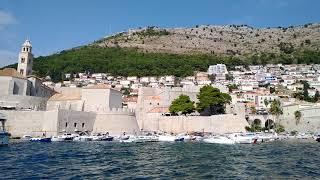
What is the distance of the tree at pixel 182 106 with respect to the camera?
50406 mm

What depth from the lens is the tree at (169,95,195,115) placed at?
50.4 meters

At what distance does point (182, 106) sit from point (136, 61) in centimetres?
5412

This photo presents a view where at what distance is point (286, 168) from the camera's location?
1962cm

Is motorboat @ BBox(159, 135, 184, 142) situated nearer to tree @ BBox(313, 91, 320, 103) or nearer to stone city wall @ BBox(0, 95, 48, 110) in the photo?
stone city wall @ BBox(0, 95, 48, 110)

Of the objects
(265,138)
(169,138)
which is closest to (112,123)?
(169,138)

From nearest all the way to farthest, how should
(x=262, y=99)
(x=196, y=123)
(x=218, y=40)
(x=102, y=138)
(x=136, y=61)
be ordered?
1. (x=102, y=138)
2. (x=196, y=123)
3. (x=262, y=99)
4. (x=136, y=61)
5. (x=218, y=40)

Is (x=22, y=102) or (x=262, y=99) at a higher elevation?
(x=262, y=99)

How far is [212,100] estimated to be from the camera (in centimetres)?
5025

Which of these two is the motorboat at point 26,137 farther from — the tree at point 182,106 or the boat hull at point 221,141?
the boat hull at point 221,141

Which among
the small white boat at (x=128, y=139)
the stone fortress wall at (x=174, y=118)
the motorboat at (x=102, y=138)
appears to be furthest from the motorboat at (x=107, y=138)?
the stone fortress wall at (x=174, y=118)

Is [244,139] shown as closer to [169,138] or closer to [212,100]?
[169,138]

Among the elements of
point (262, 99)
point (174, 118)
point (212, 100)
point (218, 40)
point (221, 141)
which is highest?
point (218, 40)

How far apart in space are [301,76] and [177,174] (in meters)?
84.4

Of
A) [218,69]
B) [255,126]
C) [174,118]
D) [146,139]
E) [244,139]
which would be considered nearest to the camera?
[244,139]
